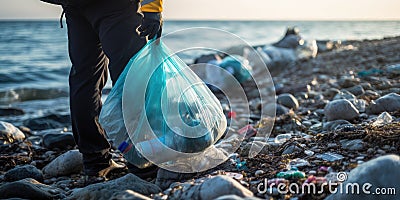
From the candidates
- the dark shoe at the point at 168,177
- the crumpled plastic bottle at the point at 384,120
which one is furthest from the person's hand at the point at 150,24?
the crumpled plastic bottle at the point at 384,120

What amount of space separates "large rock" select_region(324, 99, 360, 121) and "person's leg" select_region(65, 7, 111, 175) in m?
1.99

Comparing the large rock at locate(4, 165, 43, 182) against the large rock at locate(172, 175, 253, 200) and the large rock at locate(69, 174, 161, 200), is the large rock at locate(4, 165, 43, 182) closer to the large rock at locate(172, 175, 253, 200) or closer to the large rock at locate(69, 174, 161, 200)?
the large rock at locate(69, 174, 161, 200)

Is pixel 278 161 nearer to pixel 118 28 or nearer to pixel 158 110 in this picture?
pixel 158 110

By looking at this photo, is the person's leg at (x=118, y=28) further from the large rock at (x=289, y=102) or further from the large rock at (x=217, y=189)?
the large rock at (x=289, y=102)

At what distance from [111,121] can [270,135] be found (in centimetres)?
179

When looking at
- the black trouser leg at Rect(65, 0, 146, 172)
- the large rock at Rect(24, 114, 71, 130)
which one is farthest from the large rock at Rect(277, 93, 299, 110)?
the black trouser leg at Rect(65, 0, 146, 172)

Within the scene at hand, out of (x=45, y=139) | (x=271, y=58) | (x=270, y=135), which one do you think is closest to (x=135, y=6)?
(x=270, y=135)

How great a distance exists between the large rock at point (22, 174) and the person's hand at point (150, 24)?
1258 mm

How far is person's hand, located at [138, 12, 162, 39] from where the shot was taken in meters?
2.64

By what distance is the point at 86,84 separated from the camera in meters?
2.97

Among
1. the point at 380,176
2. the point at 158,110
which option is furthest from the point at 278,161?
the point at 380,176

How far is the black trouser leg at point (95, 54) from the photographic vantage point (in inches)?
108

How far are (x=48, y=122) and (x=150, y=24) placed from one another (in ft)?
12.6

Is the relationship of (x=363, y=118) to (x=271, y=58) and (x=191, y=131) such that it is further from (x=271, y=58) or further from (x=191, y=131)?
(x=271, y=58)
